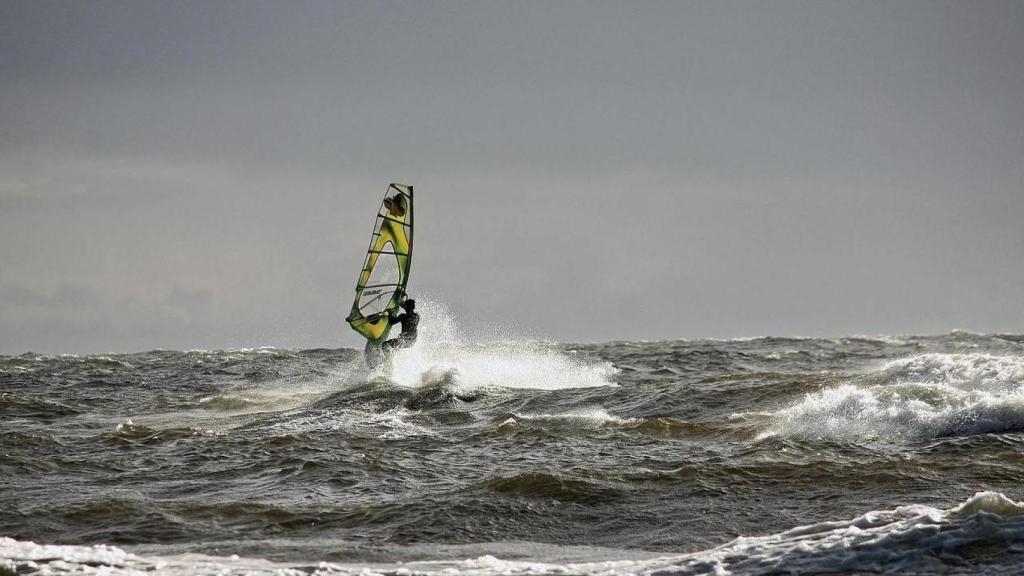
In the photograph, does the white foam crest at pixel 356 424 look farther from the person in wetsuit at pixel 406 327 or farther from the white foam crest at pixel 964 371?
the white foam crest at pixel 964 371

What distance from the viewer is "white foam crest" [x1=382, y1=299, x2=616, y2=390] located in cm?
1812

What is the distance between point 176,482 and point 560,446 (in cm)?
401

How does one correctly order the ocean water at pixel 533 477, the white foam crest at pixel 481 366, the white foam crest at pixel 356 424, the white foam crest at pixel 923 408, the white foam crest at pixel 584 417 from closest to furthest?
the ocean water at pixel 533 477, the white foam crest at pixel 923 408, the white foam crest at pixel 356 424, the white foam crest at pixel 584 417, the white foam crest at pixel 481 366

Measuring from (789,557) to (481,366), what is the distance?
14.3m

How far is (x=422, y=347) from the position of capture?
2091cm

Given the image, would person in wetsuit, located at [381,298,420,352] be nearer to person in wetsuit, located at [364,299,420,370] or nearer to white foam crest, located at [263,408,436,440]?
person in wetsuit, located at [364,299,420,370]

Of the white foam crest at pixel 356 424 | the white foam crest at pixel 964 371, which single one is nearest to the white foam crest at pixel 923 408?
the white foam crest at pixel 964 371

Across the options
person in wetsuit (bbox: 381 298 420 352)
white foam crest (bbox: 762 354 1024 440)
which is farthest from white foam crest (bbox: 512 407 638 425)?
person in wetsuit (bbox: 381 298 420 352)

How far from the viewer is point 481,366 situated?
20.3 m

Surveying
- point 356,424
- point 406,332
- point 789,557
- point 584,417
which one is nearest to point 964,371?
point 584,417

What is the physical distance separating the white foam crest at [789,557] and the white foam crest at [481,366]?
10.3m

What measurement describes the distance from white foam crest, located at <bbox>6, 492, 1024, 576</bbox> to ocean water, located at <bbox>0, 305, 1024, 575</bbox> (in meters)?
0.02

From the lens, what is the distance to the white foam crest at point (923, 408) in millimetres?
10547

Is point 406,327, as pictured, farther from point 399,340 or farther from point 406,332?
point 399,340
